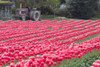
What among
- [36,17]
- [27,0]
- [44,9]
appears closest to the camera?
[36,17]

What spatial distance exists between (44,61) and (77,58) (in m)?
2.21

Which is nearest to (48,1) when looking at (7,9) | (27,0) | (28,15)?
(27,0)

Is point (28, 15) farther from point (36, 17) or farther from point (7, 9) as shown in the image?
point (7, 9)

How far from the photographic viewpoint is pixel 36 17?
34.0 m

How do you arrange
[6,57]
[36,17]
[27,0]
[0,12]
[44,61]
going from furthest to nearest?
[27,0] → [36,17] → [0,12] → [6,57] → [44,61]

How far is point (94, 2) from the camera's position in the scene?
39.7m

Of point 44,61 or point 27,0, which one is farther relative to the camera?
point 27,0

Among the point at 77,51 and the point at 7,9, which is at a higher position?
the point at 77,51

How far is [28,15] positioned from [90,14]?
12289 millimetres

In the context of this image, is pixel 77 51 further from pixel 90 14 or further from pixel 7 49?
pixel 90 14

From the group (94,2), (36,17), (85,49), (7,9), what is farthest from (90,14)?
(85,49)

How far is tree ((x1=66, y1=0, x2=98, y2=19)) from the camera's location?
38.0 m

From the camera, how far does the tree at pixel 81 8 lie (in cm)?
3800

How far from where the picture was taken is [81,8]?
125 feet
